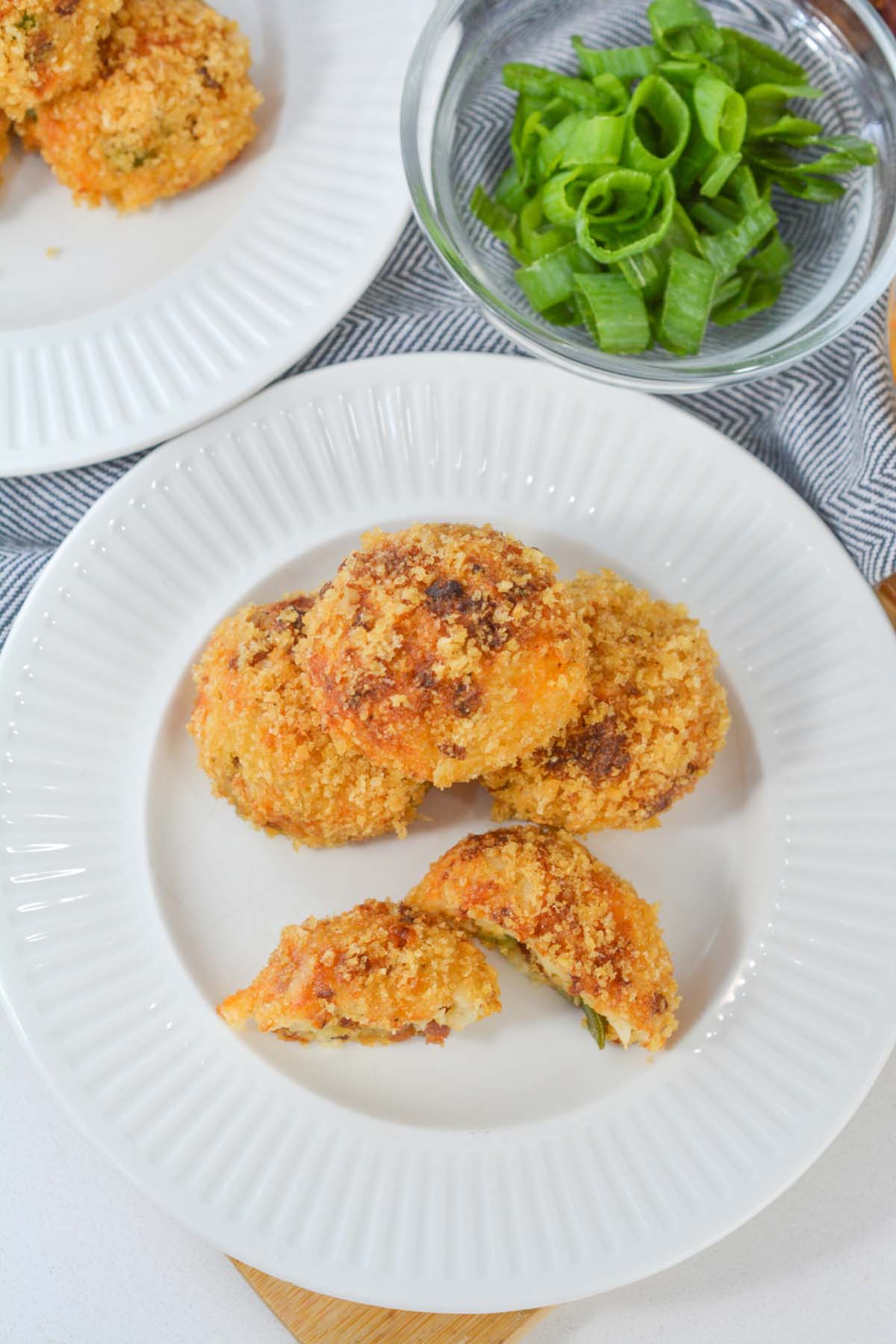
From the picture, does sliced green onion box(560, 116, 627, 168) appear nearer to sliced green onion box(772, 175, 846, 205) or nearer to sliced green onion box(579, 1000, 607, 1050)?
sliced green onion box(772, 175, 846, 205)

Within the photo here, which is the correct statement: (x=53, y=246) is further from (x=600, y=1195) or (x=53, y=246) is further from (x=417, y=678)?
(x=600, y=1195)

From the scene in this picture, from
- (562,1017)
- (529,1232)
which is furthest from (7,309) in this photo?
(529,1232)

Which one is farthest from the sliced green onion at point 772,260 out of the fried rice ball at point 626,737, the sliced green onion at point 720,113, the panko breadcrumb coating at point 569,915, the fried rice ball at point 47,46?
the fried rice ball at point 47,46

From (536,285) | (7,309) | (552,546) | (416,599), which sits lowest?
(552,546)

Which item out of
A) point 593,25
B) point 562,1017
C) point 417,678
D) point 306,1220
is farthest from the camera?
point 593,25

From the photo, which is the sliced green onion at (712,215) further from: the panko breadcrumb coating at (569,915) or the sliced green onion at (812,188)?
the panko breadcrumb coating at (569,915)

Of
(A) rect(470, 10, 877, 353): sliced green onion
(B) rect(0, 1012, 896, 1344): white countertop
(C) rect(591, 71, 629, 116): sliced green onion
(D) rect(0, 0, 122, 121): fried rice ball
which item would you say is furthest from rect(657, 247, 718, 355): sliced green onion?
(B) rect(0, 1012, 896, 1344): white countertop
